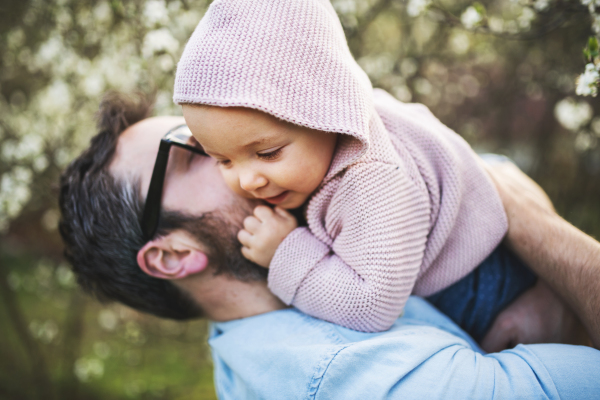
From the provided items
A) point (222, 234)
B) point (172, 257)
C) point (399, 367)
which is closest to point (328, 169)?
point (222, 234)

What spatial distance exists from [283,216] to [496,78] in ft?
12.9

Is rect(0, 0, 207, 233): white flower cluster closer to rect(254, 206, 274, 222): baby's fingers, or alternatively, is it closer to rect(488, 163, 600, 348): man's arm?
rect(254, 206, 274, 222): baby's fingers

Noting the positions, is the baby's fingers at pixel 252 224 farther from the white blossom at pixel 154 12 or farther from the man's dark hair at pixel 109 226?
the white blossom at pixel 154 12

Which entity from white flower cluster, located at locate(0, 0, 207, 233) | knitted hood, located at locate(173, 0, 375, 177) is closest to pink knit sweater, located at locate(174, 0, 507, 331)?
knitted hood, located at locate(173, 0, 375, 177)

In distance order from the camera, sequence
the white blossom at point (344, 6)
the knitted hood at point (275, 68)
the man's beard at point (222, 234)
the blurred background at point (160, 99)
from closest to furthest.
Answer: the knitted hood at point (275, 68) < the man's beard at point (222, 234) < the white blossom at point (344, 6) < the blurred background at point (160, 99)

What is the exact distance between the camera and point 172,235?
1.92 meters

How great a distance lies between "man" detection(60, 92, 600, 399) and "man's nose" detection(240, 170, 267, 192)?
392 mm

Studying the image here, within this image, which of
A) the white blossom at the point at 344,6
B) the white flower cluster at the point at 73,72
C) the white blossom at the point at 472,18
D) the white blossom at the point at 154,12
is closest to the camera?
the white blossom at the point at 472,18

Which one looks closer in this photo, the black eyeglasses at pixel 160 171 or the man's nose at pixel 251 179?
the man's nose at pixel 251 179

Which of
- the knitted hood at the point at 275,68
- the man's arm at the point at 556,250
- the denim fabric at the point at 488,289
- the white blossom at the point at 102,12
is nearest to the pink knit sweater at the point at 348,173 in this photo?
the knitted hood at the point at 275,68

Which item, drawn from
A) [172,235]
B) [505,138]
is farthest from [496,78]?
[172,235]

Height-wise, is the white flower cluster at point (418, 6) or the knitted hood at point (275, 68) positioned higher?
the white flower cluster at point (418, 6)

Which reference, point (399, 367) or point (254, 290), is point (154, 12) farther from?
point (399, 367)

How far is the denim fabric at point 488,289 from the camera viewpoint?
1.96 meters
